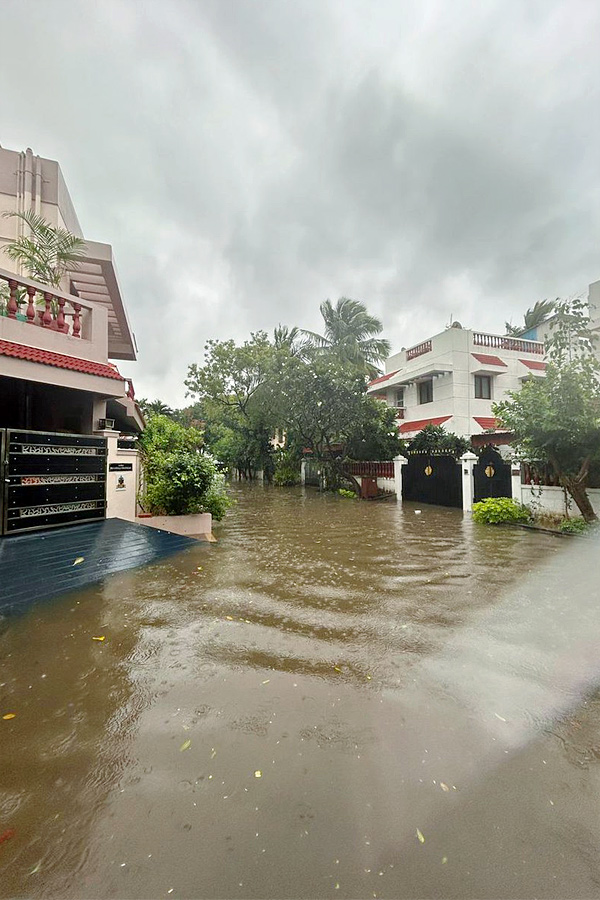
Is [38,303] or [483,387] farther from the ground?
[483,387]

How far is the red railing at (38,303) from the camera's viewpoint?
6.33m

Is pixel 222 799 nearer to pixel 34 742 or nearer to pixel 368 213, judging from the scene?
pixel 34 742

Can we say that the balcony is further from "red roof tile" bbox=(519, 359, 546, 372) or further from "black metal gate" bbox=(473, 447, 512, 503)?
"red roof tile" bbox=(519, 359, 546, 372)

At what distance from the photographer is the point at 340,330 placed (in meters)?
26.5

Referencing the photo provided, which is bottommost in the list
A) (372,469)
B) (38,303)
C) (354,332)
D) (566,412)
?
(372,469)

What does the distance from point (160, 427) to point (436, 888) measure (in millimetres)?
12407

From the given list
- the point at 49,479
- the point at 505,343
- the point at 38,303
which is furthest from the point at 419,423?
the point at 49,479

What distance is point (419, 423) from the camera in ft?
66.8

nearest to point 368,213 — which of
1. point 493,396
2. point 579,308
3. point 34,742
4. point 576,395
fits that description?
point 579,308

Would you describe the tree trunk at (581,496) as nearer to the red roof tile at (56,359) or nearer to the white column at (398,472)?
the white column at (398,472)

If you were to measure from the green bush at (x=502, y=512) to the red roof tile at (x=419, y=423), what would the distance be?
Answer: 29.2ft

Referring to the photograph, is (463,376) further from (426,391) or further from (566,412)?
(566,412)

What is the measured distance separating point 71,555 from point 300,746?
4542 mm

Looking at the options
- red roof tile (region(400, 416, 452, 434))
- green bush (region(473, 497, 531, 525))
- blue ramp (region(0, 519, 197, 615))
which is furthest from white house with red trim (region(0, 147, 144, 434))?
red roof tile (region(400, 416, 452, 434))
